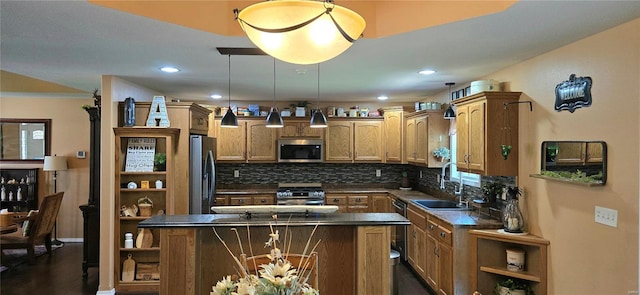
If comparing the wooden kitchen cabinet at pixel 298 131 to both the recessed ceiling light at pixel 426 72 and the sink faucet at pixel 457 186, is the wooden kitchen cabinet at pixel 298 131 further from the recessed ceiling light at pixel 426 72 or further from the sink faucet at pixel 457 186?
the recessed ceiling light at pixel 426 72

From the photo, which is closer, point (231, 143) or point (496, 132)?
point (496, 132)

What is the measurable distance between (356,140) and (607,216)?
3974 mm

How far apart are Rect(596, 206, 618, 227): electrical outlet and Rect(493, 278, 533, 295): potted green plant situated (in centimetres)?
101

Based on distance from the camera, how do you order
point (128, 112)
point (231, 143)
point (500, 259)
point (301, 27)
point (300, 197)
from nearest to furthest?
point (301, 27) → point (500, 259) → point (128, 112) → point (300, 197) → point (231, 143)

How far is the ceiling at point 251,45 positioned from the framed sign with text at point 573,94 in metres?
0.31

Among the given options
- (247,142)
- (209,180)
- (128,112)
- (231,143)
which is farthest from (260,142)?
(128,112)

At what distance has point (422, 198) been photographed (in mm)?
5168

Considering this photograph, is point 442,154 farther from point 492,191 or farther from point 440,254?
point 440,254

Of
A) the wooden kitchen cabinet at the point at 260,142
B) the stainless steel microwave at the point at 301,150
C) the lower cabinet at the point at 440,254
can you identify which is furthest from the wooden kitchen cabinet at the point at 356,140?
the lower cabinet at the point at 440,254

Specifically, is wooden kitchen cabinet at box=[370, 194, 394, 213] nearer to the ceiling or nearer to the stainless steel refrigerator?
the ceiling

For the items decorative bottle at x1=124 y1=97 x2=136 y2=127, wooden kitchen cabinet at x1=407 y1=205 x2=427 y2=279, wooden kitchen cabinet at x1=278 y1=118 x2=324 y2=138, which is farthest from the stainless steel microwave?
decorative bottle at x1=124 y1=97 x2=136 y2=127

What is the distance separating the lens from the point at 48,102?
6.09 metres

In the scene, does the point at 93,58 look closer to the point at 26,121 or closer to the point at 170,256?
the point at 170,256

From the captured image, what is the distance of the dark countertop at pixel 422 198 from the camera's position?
3496mm
